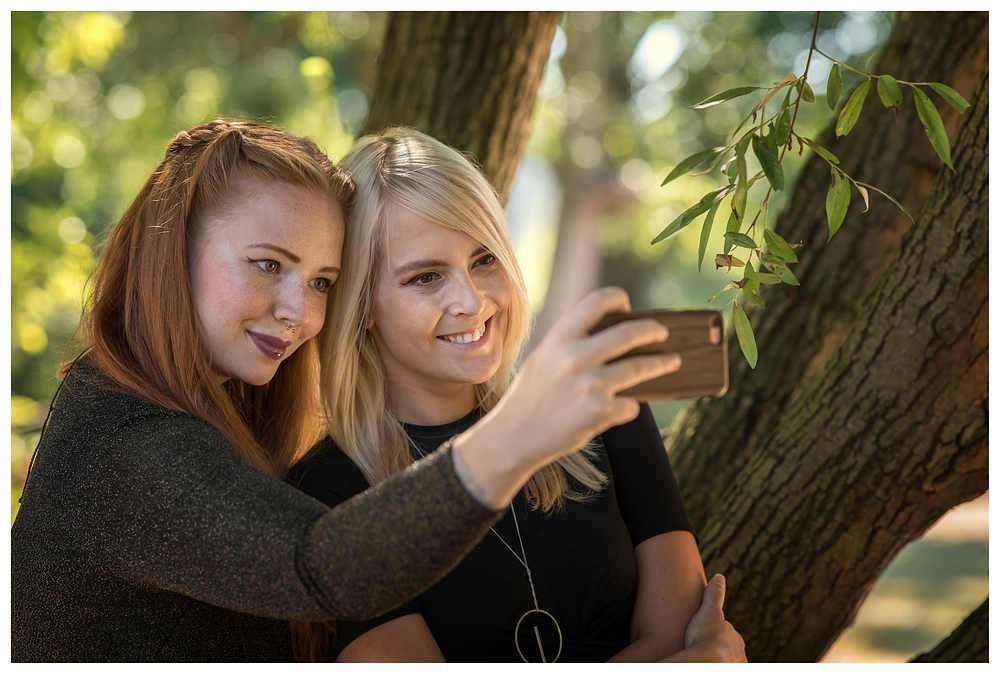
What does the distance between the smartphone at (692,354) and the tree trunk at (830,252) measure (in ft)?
6.01

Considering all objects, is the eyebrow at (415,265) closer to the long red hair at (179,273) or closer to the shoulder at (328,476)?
the long red hair at (179,273)

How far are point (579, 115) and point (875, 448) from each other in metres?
11.7

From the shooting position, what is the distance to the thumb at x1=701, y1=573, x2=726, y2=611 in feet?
6.25

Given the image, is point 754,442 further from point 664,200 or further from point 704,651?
point 664,200

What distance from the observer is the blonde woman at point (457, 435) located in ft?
6.23

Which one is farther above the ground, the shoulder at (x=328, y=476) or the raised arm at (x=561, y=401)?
the raised arm at (x=561, y=401)

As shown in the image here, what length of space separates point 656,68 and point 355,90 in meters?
5.08

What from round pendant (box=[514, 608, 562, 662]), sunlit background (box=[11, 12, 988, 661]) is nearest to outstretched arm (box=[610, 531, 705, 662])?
round pendant (box=[514, 608, 562, 662])

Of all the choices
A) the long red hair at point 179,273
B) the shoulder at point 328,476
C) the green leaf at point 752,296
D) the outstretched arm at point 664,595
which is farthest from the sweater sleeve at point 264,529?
the outstretched arm at point 664,595

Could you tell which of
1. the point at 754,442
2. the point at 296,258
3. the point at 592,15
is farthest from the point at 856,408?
the point at 592,15

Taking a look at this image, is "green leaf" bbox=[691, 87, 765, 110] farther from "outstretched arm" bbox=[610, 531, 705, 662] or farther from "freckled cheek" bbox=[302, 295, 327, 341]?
"outstretched arm" bbox=[610, 531, 705, 662]

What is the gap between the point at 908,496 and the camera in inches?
94.9

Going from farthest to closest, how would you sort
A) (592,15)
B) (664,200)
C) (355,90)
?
(355,90) < (592,15) < (664,200)

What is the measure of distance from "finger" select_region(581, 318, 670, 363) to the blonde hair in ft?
3.17
